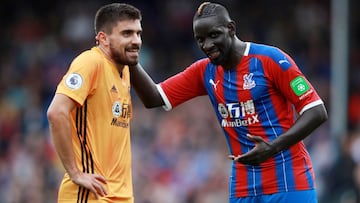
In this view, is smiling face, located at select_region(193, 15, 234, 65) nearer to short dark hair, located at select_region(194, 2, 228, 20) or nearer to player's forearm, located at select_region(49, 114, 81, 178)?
short dark hair, located at select_region(194, 2, 228, 20)

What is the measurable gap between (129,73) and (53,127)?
106 centimetres

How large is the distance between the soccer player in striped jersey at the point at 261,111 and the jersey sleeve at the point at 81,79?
820 mm

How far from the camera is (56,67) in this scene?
58.9 ft

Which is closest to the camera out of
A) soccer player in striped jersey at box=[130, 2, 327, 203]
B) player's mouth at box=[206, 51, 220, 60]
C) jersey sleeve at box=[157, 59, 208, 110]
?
soccer player in striped jersey at box=[130, 2, 327, 203]

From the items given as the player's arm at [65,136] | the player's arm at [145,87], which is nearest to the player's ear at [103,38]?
the player's arm at [145,87]

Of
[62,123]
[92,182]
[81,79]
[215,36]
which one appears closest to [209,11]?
[215,36]

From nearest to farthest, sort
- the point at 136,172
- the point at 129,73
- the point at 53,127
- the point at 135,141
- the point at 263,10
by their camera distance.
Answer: the point at 53,127 → the point at 129,73 → the point at 136,172 → the point at 135,141 → the point at 263,10

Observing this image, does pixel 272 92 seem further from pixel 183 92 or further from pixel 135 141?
pixel 135 141

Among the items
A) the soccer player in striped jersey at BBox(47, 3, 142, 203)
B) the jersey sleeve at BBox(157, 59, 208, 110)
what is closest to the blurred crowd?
the jersey sleeve at BBox(157, 59, 208, 110)

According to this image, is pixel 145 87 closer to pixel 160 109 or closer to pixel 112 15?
pixel 112 15

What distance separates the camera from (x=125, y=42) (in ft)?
26.6

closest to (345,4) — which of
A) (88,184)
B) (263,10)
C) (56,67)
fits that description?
(263,10)

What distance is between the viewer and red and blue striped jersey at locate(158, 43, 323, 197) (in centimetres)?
802

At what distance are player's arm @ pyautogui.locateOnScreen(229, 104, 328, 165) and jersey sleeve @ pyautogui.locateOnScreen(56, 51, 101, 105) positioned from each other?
3.91 ft
